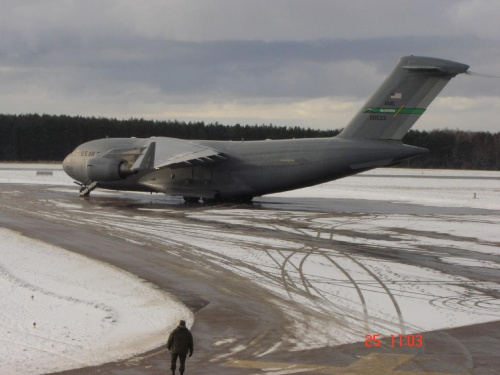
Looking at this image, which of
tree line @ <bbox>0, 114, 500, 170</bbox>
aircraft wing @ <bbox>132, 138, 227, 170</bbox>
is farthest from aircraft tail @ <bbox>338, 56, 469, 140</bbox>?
tree line @ <bbox>0, 114, 500, 170</bbox>

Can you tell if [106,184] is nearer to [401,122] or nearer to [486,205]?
[401,122]

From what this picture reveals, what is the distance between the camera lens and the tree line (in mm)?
129125

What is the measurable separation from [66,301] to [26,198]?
2925 cm

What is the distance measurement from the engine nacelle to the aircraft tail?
13808 millimetres

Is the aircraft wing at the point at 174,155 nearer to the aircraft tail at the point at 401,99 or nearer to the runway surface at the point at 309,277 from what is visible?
the runway surface at the point at 309,277

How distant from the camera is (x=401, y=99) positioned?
3706 cm

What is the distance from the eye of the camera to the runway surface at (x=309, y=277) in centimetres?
1226

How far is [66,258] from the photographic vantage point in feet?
71.5

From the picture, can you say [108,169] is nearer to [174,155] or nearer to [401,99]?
[174,155]

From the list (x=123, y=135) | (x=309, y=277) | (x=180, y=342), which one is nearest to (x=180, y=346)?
(x=180, y=342)

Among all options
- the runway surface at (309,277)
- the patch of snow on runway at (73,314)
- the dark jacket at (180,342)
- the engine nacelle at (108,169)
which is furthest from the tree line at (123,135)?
the dark jacket at (180,342)
